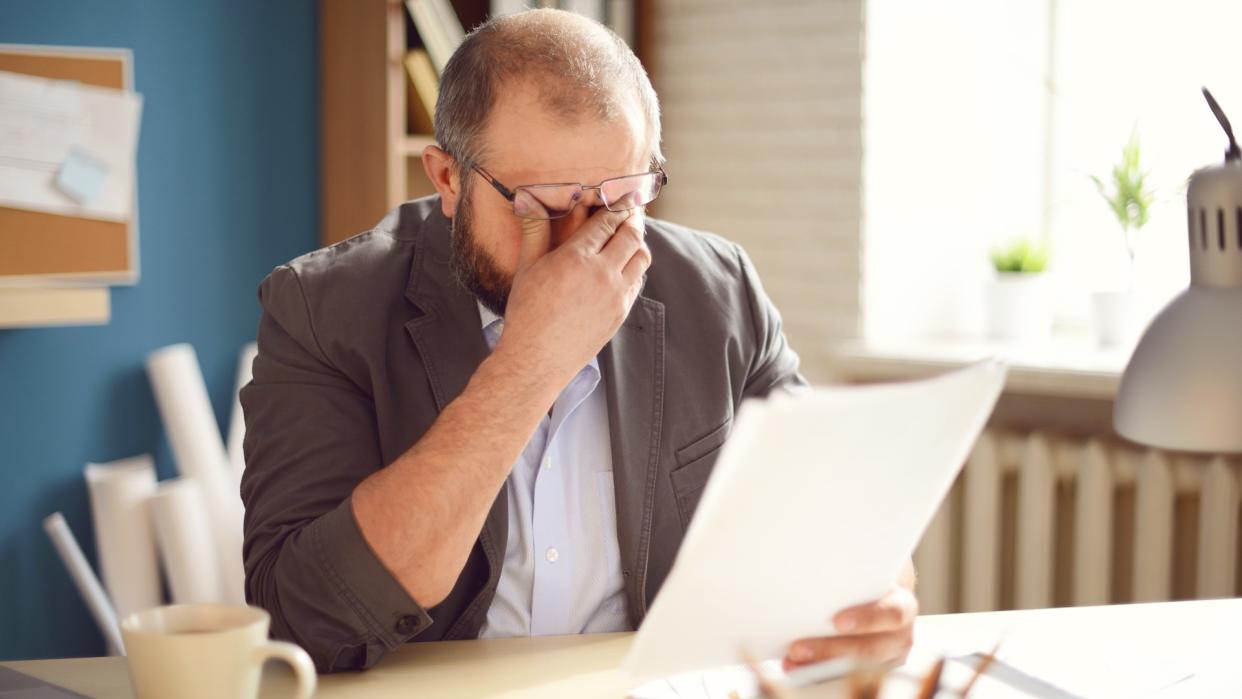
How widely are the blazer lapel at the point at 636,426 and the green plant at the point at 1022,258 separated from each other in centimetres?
130

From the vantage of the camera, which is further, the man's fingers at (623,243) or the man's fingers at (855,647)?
the man's fingers at (623,243)

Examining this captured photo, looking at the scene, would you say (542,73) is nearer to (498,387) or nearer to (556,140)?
(556,140)

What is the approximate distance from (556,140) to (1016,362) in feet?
4.26

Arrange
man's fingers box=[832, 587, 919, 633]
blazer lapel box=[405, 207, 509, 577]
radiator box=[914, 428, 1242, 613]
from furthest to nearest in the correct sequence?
radiator box=[914, 428, 1242, 613] < blazer lapel box=[405, 207, 509, 577] < man's fingers box=[832, 587, 919, 633]

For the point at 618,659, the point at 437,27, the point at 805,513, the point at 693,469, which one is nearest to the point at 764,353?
the point at 693,469

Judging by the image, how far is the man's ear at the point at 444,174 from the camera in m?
1.40

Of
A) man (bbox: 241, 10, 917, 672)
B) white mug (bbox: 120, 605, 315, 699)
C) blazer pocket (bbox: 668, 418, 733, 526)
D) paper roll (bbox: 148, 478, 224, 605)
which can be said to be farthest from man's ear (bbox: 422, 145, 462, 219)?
paper roll (bbox: 148, 478, 224, 605)

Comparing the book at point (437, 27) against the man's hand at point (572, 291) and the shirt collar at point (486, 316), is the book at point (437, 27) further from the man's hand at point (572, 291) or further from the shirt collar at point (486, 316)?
the man's hand at point (572, 291)

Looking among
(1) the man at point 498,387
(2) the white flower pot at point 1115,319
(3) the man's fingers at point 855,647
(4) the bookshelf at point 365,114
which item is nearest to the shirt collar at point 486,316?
(1) the man at point 498,387

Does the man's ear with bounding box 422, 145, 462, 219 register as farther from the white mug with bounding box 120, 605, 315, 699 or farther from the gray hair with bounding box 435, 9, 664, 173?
the white mug with bounding box 120, 605, 315, 699

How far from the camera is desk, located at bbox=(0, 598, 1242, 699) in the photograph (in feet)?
3.35

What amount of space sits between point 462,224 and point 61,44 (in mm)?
1272

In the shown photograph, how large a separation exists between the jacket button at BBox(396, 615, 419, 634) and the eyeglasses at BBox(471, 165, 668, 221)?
1.42 ft

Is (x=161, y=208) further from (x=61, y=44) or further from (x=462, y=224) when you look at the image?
(x=462, y=224)
